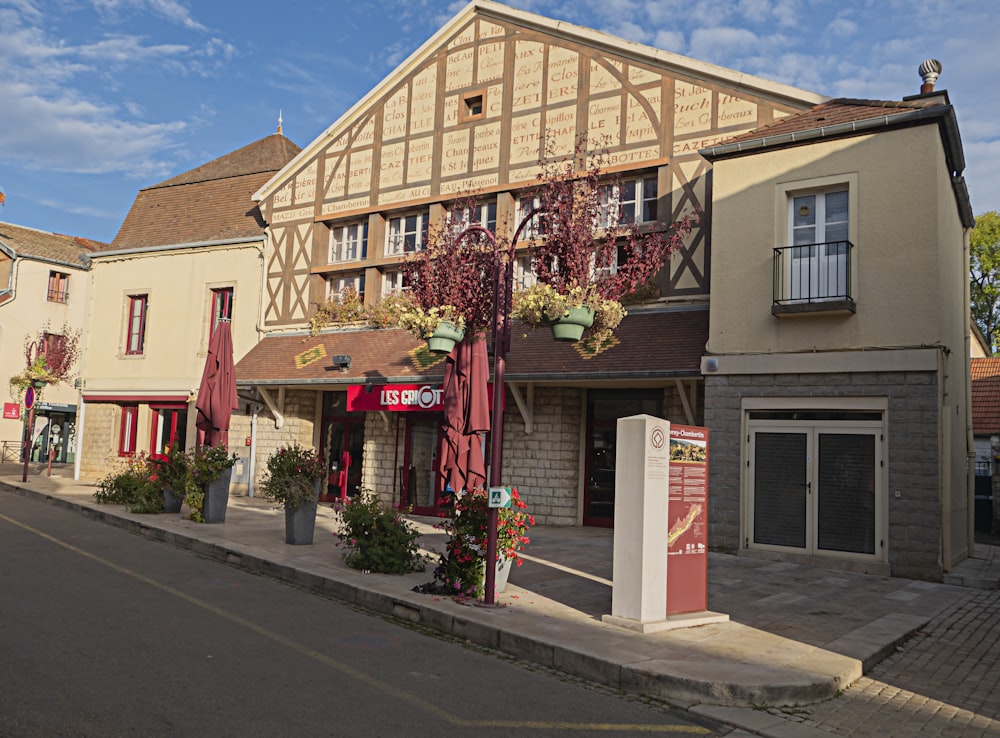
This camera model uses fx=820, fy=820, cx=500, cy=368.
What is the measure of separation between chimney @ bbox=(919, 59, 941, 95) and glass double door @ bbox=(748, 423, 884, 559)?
17.4ft

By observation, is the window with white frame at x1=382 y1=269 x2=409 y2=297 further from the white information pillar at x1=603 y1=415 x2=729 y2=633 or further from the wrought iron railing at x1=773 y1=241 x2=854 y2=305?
the white information pillar at x1=603 y1=415 x2=729 y2=633

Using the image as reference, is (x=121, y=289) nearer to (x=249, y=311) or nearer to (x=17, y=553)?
(x=249, y=311)

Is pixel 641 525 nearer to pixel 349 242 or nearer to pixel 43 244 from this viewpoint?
pixel 349 242

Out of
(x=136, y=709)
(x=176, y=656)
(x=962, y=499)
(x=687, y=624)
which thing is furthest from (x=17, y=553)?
(x=962, y=499)

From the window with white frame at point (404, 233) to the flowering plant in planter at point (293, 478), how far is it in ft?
24.1

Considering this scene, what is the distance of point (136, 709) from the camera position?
480 centimetres

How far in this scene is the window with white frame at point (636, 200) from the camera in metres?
15.4

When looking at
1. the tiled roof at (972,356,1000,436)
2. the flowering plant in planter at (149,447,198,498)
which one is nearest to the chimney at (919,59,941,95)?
the tiled roof at (972,356,1000,436)

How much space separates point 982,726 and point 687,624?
2584 millimetres

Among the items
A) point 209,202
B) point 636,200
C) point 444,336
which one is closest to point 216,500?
point 444,336

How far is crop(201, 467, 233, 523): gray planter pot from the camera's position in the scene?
13.8 m

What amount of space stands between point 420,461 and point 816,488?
893 cm

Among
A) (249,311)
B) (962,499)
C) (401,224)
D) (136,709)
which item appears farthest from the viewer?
(249,311)

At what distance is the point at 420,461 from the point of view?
711 inches
